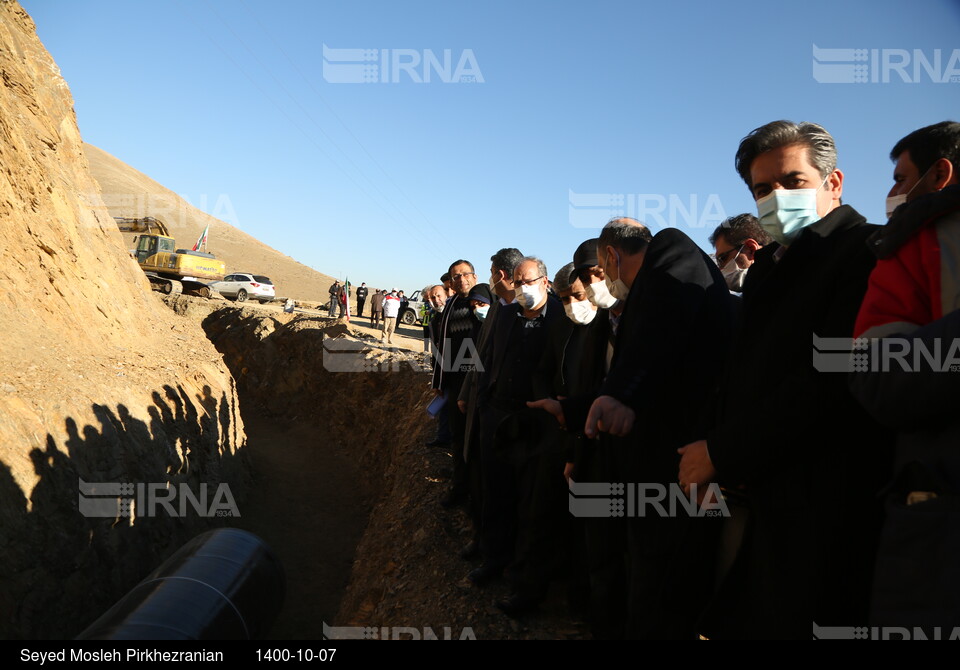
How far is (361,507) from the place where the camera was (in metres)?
10.1

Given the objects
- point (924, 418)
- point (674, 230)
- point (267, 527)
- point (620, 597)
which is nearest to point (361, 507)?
point (267, 527)

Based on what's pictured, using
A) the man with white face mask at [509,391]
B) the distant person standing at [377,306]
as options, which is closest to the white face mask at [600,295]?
the man with white face mask at [509,391]

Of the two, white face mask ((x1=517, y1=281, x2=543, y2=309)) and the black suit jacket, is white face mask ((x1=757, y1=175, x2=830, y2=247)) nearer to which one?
the black suit jacket

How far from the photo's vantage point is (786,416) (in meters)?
1.58

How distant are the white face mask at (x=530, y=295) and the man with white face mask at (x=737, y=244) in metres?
1.25

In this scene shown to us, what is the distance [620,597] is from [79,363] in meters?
5.57

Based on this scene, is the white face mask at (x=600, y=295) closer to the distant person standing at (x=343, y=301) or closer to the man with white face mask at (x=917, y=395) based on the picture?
the man with white face mask at (x=917, y=395)

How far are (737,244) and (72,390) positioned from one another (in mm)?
5570

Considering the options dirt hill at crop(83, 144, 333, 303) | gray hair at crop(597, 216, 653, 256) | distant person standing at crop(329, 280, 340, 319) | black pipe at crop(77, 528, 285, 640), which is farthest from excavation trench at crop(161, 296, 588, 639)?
dirt hill at crop(83, 144, 333, 303)

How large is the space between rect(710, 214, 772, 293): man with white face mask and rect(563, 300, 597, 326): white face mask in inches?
35.1

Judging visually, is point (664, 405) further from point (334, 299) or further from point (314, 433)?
point (334, 299)

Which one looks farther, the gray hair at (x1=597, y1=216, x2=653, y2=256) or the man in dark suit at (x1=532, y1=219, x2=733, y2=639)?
the gray hair at (x1=597, y1=216, x2=653, y2=256)

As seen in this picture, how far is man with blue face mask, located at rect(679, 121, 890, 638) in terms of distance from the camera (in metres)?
1.53

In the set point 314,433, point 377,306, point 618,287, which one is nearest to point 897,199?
point 618,287
